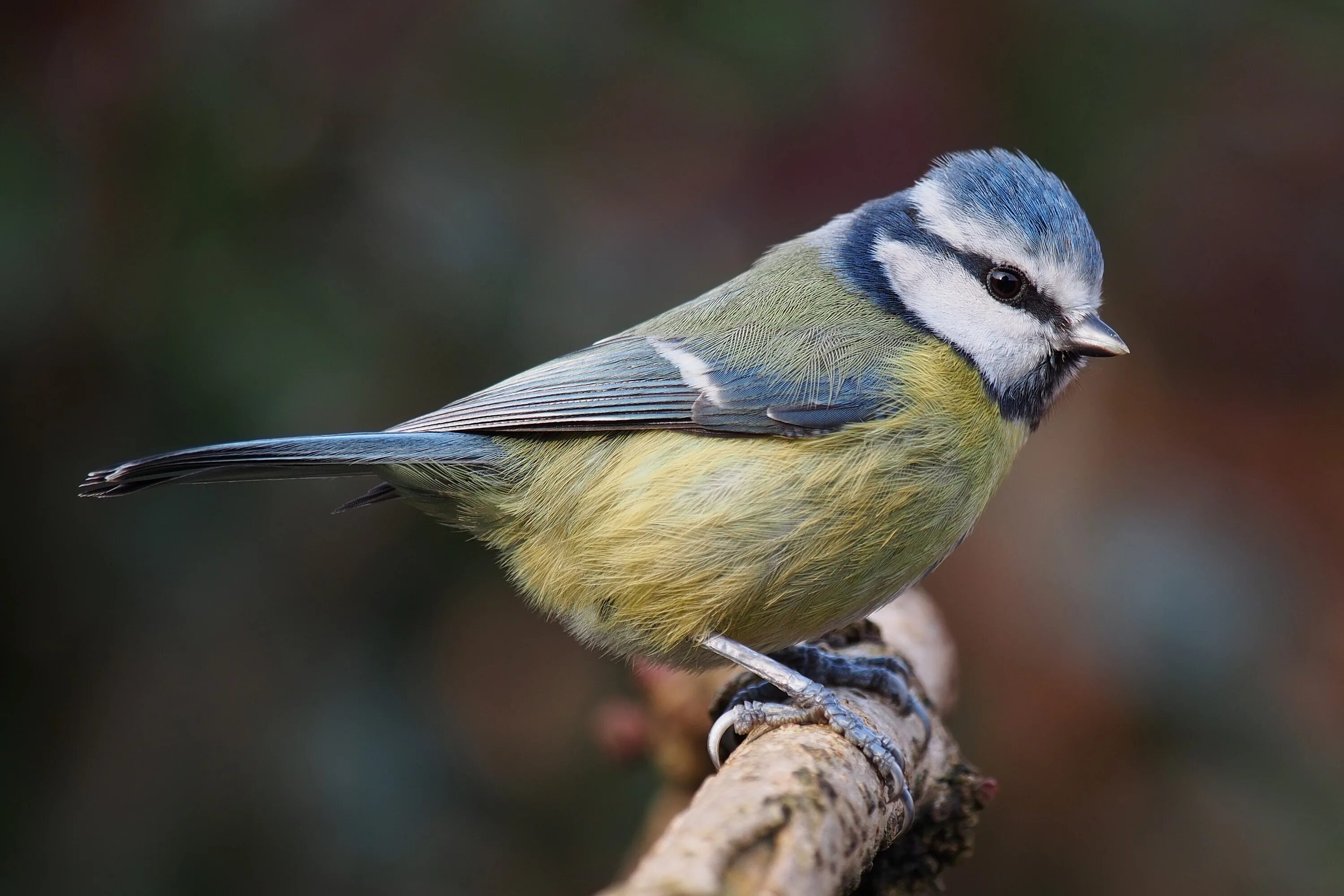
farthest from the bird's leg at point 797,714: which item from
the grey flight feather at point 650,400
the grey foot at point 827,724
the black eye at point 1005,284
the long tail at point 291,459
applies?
the black eye at point 1005,284

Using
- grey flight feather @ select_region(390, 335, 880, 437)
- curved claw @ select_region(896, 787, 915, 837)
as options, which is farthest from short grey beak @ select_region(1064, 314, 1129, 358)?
curved claw @ select_region(896, 787, 915, 837)

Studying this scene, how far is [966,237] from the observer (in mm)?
1667

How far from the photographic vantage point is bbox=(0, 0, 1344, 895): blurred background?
1.76 metres

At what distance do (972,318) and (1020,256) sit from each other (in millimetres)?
106

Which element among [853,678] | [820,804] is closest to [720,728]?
[853,678]

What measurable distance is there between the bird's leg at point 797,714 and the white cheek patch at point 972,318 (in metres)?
0.47

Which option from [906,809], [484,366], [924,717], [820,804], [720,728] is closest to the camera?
[820,804]

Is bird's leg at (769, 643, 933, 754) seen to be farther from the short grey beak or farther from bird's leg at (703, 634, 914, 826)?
the short grey beak

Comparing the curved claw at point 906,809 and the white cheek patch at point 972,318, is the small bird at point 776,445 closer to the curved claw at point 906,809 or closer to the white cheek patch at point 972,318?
the white cheek patch at point 972,318

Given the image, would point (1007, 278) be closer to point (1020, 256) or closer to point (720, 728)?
point (1020, 256)

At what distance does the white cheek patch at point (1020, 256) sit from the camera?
161 cm

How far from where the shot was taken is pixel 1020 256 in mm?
1621

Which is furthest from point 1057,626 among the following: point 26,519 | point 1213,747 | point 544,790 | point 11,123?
point 11,123

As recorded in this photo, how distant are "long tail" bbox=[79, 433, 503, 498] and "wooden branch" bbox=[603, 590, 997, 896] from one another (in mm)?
556
